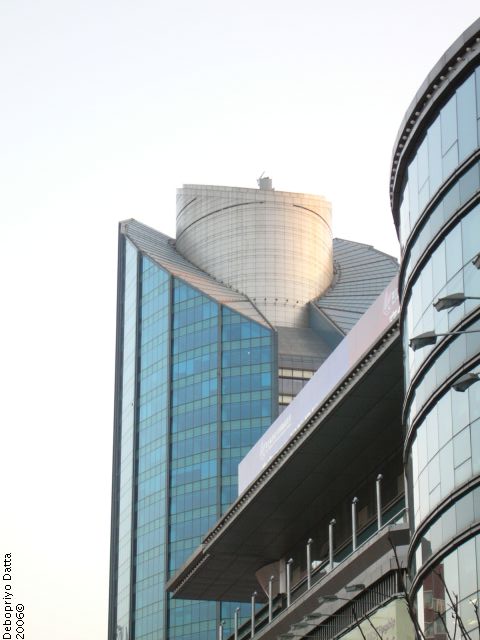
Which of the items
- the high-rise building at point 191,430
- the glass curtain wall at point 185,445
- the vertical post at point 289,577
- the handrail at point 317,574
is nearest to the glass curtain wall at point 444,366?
the handrail at point 317,574

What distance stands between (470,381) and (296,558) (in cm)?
4734

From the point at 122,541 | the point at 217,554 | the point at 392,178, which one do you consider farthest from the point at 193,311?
the point at 392,178

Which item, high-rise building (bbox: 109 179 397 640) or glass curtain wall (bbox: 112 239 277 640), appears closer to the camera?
glass curtain wall (bbox: 112 239 277 640)

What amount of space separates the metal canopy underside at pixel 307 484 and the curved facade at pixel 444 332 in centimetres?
598

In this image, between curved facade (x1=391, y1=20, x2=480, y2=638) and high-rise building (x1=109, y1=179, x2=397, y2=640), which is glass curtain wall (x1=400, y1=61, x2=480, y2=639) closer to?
curved facade (x1=391, y1=20, x2=480, y2=638)

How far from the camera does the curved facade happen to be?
41.3 metres

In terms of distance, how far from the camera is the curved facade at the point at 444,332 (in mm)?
41344

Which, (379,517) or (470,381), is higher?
(379,517)

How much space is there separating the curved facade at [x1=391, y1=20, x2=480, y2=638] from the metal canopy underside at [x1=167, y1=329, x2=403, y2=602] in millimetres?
5978

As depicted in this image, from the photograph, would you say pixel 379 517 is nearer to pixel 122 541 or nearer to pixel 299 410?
pixel 299 410

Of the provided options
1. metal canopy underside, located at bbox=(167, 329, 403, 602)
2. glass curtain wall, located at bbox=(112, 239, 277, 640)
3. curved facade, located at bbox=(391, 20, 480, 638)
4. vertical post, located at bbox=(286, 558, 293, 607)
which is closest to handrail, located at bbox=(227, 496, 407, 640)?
vertical post, located at bbox=(286, 558, 293, 607)

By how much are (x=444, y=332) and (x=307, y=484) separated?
83.6 feet

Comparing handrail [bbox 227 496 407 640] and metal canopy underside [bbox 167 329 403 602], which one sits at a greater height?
metal canopy underside [bbox 167 329 403 602]

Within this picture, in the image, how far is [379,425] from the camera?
2388 inches
